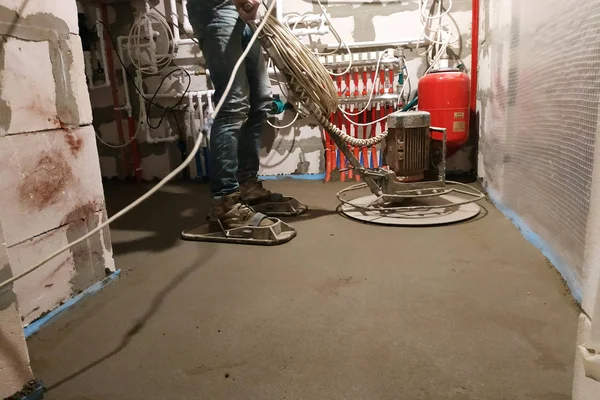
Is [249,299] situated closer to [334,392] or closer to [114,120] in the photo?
[334,392]

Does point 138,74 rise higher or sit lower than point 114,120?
higher

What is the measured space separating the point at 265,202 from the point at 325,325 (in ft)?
3.52

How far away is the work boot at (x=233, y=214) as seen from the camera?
1678mm

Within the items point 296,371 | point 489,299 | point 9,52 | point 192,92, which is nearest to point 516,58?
point 489,299

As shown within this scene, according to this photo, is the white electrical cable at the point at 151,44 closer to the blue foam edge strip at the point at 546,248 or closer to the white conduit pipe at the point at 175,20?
the white conduit pipe at the point at 175,20

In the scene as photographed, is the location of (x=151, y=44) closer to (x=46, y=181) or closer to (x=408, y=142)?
(x=408, y=142)

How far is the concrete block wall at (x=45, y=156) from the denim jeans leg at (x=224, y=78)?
441 millimetres

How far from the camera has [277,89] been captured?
2910 mm

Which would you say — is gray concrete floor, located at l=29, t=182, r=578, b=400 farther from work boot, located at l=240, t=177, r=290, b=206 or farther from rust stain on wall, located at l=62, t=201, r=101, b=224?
work boot, located at l=240, t=177, r=290, b=206

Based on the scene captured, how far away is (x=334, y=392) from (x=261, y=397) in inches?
5.4

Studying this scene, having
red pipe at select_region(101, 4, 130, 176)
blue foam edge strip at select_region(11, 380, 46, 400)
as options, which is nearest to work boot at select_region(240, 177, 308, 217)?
blue foam edge strip at select_region(11, 380, 46, 400)

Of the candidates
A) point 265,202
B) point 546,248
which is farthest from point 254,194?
point 546,248

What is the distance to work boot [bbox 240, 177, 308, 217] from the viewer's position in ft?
6.61

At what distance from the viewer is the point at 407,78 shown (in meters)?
2.76
